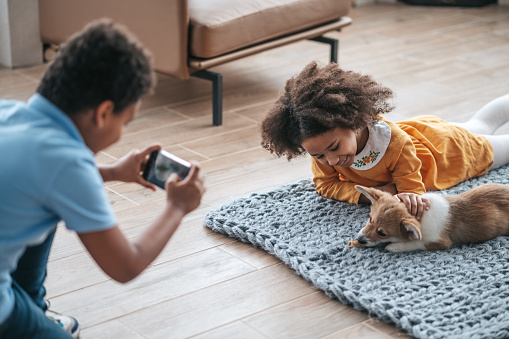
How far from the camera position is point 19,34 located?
3154 mm

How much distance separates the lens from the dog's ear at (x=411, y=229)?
1.52m

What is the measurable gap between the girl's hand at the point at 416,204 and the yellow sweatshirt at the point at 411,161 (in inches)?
5.3

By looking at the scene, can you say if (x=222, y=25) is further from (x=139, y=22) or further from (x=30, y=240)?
(x=30, y=240)

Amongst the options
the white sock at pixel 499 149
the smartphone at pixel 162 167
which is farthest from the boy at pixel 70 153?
the white sock at pixel 499 149

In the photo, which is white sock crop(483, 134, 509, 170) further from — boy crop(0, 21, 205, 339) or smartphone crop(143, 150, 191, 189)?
boy crop(0, 21, 205, 339)

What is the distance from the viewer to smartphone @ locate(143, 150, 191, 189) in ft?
3.89

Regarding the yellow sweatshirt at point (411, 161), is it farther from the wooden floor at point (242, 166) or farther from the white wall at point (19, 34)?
the white wall at point (19, 34)

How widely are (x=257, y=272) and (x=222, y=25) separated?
1.18 m

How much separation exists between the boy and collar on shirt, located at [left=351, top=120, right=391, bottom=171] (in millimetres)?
833

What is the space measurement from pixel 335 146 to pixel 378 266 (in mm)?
324

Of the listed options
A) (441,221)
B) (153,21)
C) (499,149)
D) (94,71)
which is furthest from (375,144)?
(153,21)

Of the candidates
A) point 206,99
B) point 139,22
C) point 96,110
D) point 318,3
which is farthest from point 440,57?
point 96,110

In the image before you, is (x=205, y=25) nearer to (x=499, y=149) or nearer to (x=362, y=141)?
(x=362, y=141)

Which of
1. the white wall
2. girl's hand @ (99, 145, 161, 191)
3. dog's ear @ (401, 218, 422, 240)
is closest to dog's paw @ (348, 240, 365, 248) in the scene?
dog's ear @ (401, 218, 422, 240)
